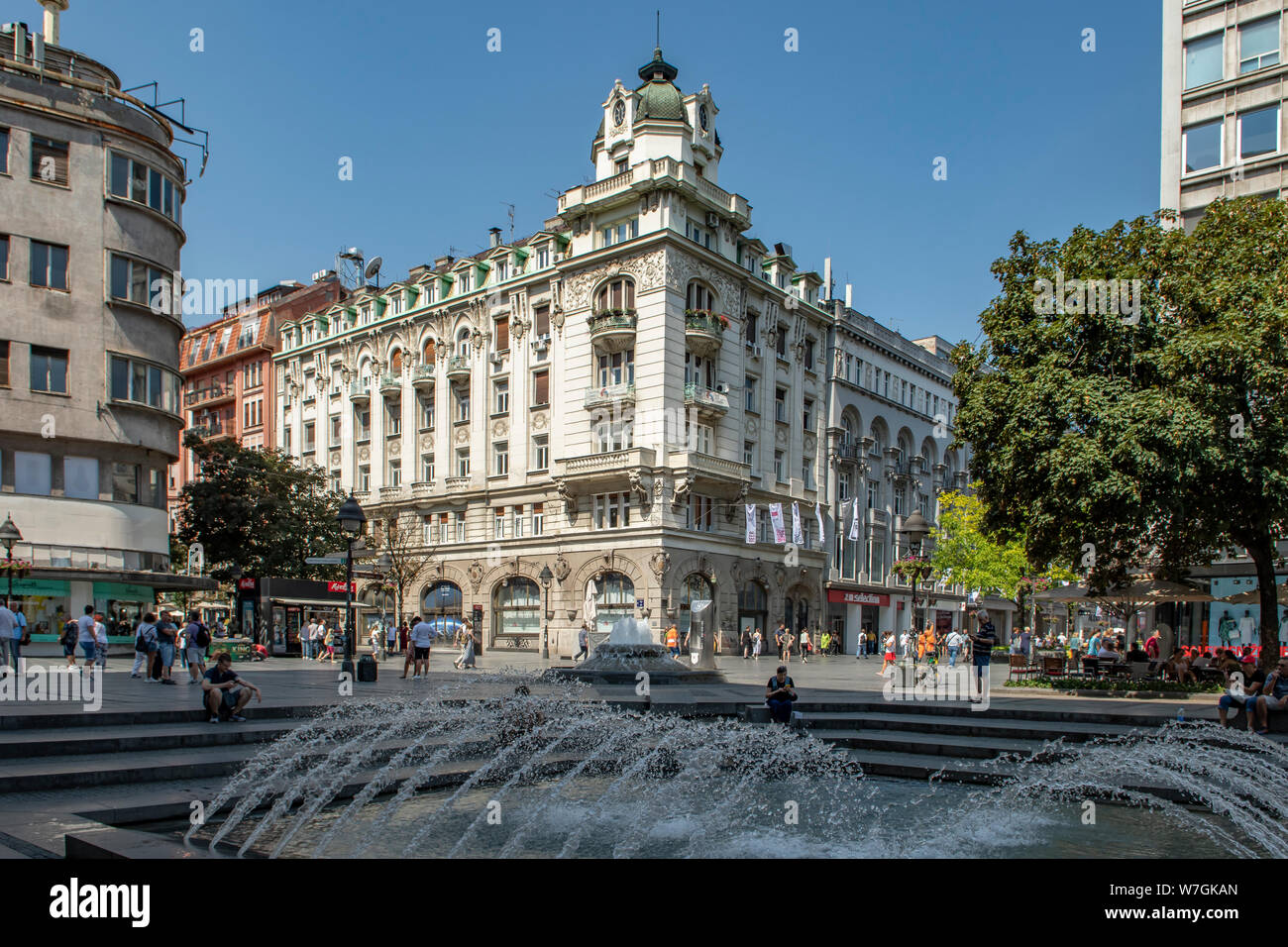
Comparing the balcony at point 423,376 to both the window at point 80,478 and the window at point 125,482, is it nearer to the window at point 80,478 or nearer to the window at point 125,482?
the window at point 125,482

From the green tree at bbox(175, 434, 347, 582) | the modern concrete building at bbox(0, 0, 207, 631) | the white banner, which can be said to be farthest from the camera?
the white banner

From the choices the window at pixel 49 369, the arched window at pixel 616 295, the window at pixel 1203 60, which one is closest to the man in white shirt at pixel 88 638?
the window at pixel 49 369

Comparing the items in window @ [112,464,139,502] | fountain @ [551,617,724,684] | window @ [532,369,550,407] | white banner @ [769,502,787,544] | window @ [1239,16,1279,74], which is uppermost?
window @ [1239,16,1279,74]

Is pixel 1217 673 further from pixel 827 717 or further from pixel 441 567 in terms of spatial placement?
pixel 441 567

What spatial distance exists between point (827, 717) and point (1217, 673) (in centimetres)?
1133

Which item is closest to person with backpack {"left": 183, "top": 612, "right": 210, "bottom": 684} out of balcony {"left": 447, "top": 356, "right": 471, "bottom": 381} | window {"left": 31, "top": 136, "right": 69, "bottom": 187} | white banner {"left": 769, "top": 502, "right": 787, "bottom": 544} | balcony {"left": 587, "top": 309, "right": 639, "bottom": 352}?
window {"left": 31, "top": 136, "right": 69, "bottom": 187}

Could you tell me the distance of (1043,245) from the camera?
22.5 metres

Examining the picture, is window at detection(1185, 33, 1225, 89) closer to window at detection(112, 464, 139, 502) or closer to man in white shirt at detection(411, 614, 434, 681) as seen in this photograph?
man in white shirt at detection(411, 614, 434, 681)

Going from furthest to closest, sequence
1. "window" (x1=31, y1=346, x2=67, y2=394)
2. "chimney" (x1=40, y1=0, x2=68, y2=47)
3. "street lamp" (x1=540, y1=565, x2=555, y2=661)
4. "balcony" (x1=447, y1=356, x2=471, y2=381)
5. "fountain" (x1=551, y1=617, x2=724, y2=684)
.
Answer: "balcony" (x1=447, y1=356, x2=471, y2=381) < "street lamp" (x1=540, y1=565, x2=555, y2=661) < "chimney" (x1=40, y1=0, x2=68, y2=47) < "window" (x1=31, y1=346, x2=67, y2=394) < "fountain" (x1=551, y1=617, x2=724, y2=684)

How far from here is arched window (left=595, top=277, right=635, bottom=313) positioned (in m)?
46.4

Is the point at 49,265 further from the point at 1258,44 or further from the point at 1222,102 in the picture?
the point at 1258,44

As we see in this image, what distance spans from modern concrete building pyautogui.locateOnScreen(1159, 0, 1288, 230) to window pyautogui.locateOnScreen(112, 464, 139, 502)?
39974 mm

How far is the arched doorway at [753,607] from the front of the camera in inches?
1906

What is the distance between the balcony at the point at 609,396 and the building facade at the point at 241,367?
100 ft
